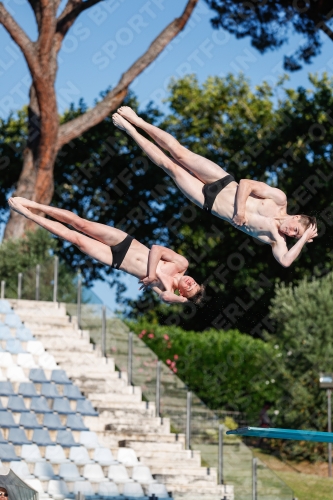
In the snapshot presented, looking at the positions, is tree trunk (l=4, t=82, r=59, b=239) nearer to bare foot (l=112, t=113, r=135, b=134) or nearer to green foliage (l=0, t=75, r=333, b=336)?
green foliage (l=0, t=75, r=333, b=336)

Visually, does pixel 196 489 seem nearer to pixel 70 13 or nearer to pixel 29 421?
pixel 29 421

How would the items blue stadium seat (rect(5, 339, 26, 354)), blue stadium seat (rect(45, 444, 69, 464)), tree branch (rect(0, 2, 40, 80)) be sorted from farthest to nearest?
tree branch (rect(0, 2, 40, 80)) < blue stadium seat (rect(5, 339, 26, 354)) < blue stadium seat (rect(45, 444, 69, 464))

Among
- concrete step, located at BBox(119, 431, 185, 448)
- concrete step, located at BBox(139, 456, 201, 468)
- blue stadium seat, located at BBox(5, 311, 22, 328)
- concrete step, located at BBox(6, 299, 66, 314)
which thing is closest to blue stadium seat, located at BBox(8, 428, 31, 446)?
concrete step, located at BBox(119, 431, 185, 448)

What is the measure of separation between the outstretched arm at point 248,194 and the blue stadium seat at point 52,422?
6666mm

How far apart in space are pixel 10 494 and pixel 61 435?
16.1 ft

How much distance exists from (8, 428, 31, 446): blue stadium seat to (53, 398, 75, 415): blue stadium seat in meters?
0.89

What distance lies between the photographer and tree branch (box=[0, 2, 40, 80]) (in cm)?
1964

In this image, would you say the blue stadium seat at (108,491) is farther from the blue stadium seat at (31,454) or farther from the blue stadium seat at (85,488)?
the blue stadium seat at (31,454)

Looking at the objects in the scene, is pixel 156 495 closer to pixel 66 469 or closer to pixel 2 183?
pixel 66 469

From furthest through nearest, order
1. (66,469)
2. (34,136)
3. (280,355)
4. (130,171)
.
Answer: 1. (130,171)
2. (34,136)
3. (280,355)
4. (66,469)

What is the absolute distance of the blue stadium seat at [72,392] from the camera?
14.2 metres

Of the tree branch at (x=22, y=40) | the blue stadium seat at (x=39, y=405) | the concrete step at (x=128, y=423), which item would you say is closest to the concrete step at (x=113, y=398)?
the concrete step at (x=128, y=423)

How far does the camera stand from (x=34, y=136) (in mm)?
21438

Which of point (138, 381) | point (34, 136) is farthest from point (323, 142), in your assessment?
point (138, 381)
